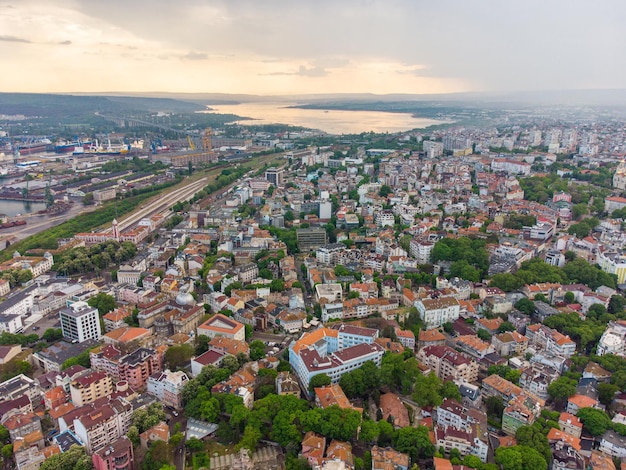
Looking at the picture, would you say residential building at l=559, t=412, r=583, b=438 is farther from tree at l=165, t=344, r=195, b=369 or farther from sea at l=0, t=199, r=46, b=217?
sea at l=0, t=199, r=46, b=217

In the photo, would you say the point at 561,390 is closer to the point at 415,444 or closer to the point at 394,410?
the point at 394,410

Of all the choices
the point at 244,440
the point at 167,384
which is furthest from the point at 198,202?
the point at 244,440

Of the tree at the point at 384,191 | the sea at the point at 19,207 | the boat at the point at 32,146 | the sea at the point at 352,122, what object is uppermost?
the sea at the point at 352,122

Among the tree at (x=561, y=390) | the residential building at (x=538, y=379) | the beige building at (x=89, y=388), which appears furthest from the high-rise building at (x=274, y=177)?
the tree at (x=561, y=390)

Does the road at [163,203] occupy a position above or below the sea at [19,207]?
above

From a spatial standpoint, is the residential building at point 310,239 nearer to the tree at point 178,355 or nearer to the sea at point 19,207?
the tree at point 178,355

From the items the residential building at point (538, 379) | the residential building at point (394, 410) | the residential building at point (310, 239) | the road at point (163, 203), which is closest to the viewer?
the residential building at point (394, 410)

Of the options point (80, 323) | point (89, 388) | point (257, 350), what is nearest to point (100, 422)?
point (89, 388)
